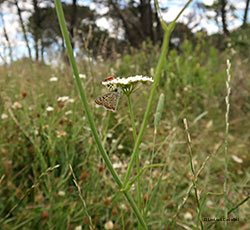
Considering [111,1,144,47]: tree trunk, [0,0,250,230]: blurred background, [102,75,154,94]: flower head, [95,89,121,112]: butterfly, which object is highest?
[111,1,144,47]: tree trunk

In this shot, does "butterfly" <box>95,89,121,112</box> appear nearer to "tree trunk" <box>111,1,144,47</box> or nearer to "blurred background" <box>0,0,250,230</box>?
"blurred background" <box>0,0,250,230</box>

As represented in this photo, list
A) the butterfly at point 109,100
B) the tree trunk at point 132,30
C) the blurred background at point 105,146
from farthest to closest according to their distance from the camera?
the tree trunk at point 132,30
the blurred background at point 105,146
the butterfly at point 109,100

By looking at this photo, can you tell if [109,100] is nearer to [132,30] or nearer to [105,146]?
[105,146]

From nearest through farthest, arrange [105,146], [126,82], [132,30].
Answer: [126,82] < [105,146] < [132,30]

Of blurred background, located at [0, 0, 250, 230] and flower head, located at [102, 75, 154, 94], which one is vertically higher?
flower head, located at [102, 75, 154, 94]

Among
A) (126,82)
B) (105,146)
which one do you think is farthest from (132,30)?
(126,82)

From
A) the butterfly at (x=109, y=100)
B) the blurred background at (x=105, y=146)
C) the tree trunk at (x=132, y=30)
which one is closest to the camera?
the butterfly at (x=109, y=100)

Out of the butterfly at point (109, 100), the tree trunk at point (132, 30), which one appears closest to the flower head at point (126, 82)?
the butterfly at point (109, 100)

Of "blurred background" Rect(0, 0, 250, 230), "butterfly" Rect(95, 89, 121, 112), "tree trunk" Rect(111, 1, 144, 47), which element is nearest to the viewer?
"butterfly" Rect(95, 89, 121, 112)

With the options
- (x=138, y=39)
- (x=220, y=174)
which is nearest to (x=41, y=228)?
(x=220, y=174)

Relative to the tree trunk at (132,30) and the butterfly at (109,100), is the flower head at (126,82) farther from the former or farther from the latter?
the tree trunk at (132,30)

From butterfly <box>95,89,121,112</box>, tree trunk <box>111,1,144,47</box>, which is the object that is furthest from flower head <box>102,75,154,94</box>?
tree trunk <box>111,1,144,47</box>
